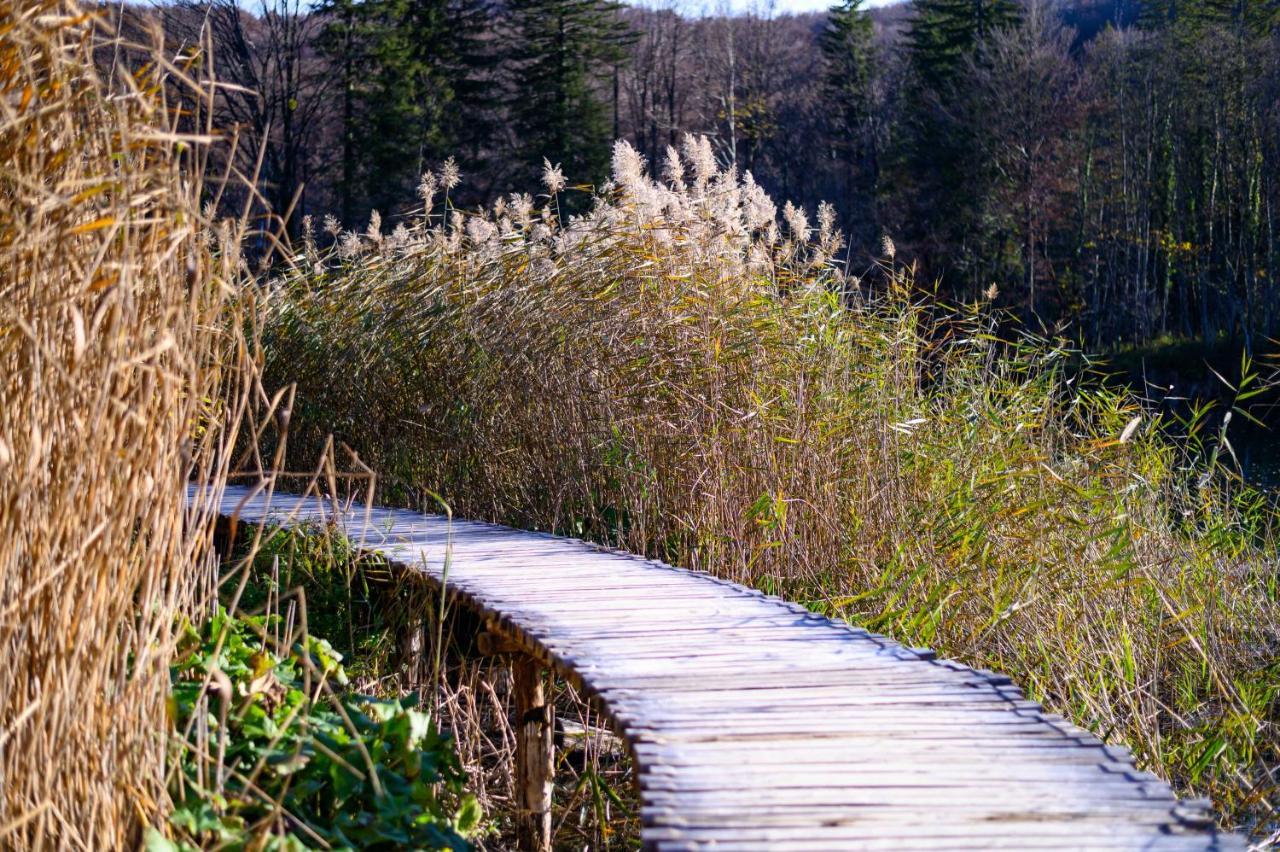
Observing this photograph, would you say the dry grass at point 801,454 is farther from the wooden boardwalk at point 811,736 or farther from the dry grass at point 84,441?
the dry grass at point 84,441

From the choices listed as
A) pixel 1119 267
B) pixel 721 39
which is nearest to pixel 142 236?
pixel 1119 267

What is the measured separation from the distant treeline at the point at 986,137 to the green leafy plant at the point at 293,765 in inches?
678

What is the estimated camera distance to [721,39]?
109 ft

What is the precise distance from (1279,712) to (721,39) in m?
31.5

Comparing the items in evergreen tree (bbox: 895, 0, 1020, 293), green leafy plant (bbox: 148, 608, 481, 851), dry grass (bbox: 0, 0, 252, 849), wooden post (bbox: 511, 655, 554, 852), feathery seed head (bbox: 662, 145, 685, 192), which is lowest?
wooden post (bbox: 511, 655, 554, 852)

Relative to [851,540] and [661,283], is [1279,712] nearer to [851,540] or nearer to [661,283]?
[851,540]

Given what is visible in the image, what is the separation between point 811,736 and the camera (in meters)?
2.16

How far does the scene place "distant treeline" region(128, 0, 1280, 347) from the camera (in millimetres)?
20906

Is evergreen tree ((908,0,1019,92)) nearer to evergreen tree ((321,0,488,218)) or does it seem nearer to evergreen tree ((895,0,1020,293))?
evergreen tree ((895,0,1020,293))

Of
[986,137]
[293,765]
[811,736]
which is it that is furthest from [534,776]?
[986,137]

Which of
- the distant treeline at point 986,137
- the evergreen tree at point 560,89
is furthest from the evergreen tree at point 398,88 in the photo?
the evergreen tree at point 560,89

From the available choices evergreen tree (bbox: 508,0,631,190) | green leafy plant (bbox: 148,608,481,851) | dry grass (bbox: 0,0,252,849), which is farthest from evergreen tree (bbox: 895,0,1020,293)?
dry grass (bbox: 0,0,252,849)

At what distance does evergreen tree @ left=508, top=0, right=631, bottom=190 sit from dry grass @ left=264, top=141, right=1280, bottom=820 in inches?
719

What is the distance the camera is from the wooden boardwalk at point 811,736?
179 cm
